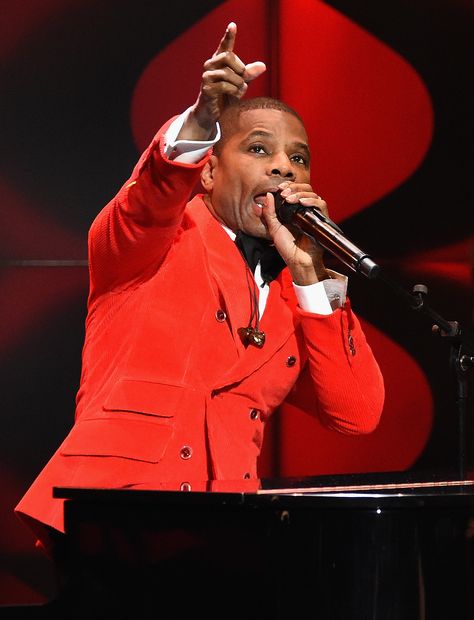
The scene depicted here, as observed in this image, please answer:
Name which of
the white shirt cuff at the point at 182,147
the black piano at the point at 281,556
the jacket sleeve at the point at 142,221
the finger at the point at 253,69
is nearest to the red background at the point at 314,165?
the jacket sleeve at the point at 142,221

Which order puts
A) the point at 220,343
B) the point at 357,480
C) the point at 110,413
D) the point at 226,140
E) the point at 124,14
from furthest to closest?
1. the point at 124,14
2. the point at 226,140
3. the point at 220,343
4. the point at 110,413
5. the point at 357,480

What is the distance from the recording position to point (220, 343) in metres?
2.08

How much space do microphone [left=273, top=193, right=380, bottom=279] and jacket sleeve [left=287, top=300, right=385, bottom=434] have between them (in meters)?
0.20

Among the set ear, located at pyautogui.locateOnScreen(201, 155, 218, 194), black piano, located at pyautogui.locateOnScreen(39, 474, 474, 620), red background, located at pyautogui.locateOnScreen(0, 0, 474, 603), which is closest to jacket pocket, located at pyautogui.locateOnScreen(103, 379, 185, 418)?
black piano, located at pyautogui.locateOnScreen(39, 474, 474, 620)

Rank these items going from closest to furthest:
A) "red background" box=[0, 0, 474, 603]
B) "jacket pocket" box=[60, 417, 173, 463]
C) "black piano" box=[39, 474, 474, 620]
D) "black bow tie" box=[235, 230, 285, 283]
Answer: "black piano" box=[39, 474, 474, 620] → "jacket pocket" box=[60, 417, 173, 463] → "black bow tie" box=[235, 230, 285, 283] → "red background" box=[0, 0, 474, 603]

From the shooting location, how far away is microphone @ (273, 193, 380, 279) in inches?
68.3

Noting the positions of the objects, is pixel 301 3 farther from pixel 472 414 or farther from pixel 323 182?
pixel 472 414

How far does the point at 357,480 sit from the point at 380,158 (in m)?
1.68

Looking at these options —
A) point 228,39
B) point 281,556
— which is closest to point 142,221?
point 228,39

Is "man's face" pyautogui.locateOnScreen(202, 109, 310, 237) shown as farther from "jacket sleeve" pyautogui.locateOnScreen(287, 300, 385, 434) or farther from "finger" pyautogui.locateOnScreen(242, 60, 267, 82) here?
"finger" pyautogui.locateOnScreen(242, 60, 267, 82)

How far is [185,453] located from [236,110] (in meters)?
0.78

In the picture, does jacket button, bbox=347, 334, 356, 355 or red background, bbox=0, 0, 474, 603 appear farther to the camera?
red background, bbox=0, 0, 474, 603

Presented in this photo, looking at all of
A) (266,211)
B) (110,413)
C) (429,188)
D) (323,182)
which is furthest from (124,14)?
(110,413)

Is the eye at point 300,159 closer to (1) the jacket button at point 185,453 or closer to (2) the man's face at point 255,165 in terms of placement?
(2) the man's face at point 255,165
